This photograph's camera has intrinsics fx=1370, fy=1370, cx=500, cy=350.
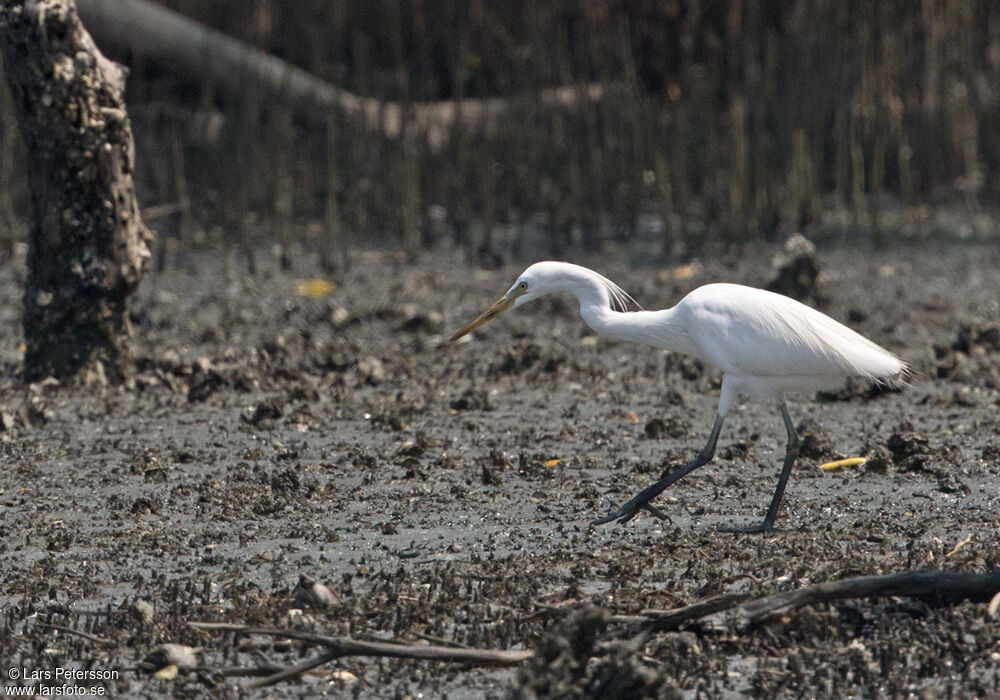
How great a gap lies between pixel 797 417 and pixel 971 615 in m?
3.03

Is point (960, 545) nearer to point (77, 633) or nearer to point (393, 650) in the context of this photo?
point (393, 650)

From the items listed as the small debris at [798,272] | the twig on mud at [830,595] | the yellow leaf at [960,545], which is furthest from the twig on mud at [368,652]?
the small debris at [798,272]

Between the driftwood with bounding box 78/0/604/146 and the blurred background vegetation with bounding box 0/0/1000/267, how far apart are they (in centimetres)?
10

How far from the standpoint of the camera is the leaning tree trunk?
6.97 meters

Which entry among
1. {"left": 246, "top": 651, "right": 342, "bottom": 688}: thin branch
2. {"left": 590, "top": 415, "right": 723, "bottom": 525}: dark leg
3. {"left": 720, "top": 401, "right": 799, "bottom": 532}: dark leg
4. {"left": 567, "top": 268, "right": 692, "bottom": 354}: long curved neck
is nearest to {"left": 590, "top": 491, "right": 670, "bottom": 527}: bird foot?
{"left": 590, "top": 415, "right": 723, "bottom": 525}: dark leg

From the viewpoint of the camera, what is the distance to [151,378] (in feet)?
25.1

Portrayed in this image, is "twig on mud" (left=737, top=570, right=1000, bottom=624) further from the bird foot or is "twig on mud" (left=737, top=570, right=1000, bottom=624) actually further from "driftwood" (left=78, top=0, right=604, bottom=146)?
"driftwood" (left=78, top=0, right=604, bottom=146)

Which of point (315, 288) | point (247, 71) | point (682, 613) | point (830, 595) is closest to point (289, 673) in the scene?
point (682, 613)

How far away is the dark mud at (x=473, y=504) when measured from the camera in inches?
152

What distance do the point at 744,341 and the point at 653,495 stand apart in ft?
2.26

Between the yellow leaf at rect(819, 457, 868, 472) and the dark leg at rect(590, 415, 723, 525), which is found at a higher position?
the dark leg at rect(590, 415, 723, 525)

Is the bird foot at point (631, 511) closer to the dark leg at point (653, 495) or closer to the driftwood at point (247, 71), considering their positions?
the dark leg at point (653, 495)

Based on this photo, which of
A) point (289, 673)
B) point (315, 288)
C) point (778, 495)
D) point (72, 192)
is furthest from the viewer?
point (315, 288)

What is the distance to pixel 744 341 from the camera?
5.27 m
